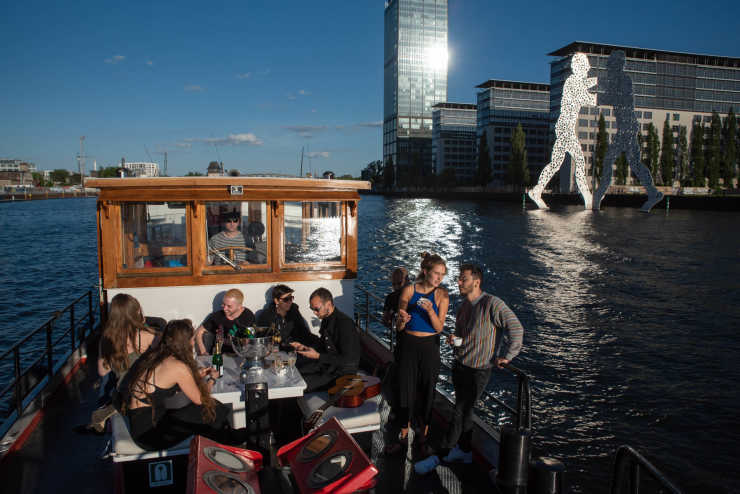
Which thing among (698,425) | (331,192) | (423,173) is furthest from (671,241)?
(423,173)

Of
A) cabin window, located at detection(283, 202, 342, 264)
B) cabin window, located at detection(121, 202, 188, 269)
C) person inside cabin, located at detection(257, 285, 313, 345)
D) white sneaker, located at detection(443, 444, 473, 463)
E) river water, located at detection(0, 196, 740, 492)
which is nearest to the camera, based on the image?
white sneaker, located at detection(443, 444, 473, 463)

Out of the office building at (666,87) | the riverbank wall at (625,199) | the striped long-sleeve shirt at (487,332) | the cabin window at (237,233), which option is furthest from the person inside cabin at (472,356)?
the office building at (666,87)

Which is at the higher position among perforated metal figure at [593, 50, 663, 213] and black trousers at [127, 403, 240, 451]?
perforated metal figure at [593, 50, 663, 213]

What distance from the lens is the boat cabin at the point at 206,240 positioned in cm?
696

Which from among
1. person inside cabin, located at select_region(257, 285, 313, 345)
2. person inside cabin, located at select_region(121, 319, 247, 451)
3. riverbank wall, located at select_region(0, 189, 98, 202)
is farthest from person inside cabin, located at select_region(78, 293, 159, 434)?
riverbank wall, located at select_region(0, 189, 98, 202)

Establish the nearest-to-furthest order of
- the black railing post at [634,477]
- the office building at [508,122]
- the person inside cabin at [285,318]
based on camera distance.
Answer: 1. the black railing post at [634,477]
2. the person inside cabin at [285,318]
3. the office building at [508,122]

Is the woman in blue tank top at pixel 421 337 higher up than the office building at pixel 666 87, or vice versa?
the office building at pixel 666 87

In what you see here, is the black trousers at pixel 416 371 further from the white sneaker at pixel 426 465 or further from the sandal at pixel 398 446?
the white sneaker at pixel 426 465

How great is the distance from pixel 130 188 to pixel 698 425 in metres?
12.4

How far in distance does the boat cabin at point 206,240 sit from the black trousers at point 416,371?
2667 millimetres

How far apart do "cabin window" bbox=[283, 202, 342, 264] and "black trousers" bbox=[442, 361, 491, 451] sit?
3.30 metres

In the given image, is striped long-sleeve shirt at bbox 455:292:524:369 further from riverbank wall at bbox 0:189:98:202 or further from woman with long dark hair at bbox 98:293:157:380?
riverbank wall at bbox 0:189:98:202

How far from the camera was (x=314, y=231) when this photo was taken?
8055 mm

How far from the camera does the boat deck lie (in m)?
4.99
